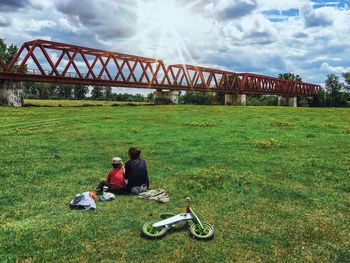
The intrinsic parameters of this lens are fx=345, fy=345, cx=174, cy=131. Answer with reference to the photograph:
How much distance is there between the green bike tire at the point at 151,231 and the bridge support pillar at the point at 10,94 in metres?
61.1

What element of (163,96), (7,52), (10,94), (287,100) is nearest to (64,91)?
(7,52)

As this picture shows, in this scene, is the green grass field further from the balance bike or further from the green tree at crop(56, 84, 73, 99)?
the green tree at crop(56, 84, 73, 99)

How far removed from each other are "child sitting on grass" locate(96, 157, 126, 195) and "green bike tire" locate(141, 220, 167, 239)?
3.55 metres

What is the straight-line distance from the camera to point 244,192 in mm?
13406

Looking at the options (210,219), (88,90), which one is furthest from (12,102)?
(88,90)

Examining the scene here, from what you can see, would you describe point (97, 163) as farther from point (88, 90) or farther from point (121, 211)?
point (88, 90)

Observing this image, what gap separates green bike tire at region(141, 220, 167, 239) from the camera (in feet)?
30.6

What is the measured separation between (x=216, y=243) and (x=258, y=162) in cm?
1007

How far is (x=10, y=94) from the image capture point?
63281 mm

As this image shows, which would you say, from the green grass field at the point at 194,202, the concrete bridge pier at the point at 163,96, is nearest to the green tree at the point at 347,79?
the concrete bridge pier at the point at 163,96

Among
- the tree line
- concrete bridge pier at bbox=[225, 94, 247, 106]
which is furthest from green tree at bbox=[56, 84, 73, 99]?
concrete bridge pier at bbox=[225, 94, 247, 106]

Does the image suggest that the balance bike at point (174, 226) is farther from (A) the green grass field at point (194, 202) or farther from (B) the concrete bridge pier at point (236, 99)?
(B) the concrete bridge pier at point (236, 99)

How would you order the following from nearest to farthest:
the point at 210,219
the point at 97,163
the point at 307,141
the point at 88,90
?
1. the point at 210,219
2. the point at 97,163
3. the point at 307,141
4. the point at 88,90

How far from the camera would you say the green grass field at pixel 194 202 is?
8.76 m
